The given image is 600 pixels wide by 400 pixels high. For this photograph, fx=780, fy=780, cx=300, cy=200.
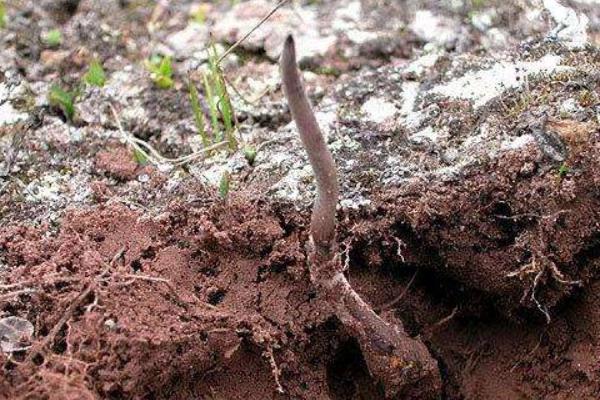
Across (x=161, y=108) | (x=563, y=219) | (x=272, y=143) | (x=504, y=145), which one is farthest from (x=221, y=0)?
(x=563, y=219)

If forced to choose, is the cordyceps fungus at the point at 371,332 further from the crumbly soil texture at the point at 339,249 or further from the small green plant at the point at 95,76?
the small green plant at the point at 95,76

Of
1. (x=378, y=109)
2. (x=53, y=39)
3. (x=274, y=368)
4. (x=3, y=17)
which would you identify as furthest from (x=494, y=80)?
(x=3, y=17)

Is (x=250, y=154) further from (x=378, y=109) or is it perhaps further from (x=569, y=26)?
(x=569, y=26)

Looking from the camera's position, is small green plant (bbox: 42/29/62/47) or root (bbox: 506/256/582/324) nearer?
root (bbox: 506/256/582/324)

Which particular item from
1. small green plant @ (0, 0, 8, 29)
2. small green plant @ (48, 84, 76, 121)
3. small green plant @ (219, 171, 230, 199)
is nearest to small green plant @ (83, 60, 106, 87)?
small green plant @ (48, 84, 76, 121)

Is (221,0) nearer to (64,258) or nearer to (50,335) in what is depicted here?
(64,258)

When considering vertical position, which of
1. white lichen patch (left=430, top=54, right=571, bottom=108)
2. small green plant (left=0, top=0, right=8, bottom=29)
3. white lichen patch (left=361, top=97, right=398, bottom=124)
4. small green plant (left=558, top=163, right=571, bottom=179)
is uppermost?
small green plant (left=0, top=0, right=8, bottom=29)

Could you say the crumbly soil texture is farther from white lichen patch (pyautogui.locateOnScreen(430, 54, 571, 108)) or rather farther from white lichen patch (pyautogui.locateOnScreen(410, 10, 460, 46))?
white lichen patch (pyautogui.locateOnScreen(410, 10, 460, 46))

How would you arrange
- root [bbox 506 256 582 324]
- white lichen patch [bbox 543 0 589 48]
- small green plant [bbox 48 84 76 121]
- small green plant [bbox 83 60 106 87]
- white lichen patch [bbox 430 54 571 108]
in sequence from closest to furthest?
1. root [bbox 506 256 582 324]
2. white lichen patch [bbox 430 54 571 108]
3. white lichen patch [bbox 543 0 589 48]
4. small green plant [bbox 48 84 76 121]
5. small green plant [bbox 83 60 106 87]
